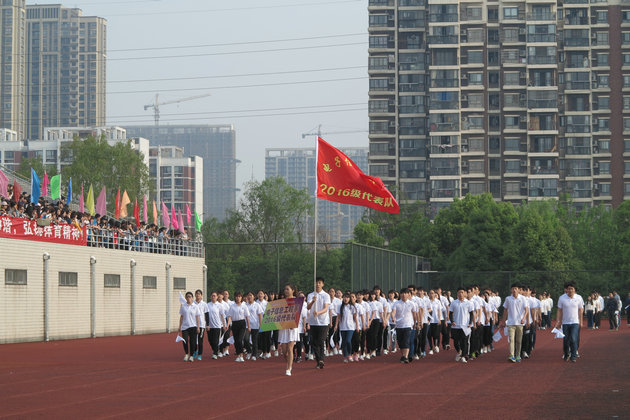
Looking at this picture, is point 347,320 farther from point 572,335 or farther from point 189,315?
point 572,335

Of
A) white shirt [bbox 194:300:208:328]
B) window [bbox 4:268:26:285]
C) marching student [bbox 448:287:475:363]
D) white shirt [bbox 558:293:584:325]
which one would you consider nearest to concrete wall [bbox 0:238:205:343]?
window [bbox 4:268:26:285]

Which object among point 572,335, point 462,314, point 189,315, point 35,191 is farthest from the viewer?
point 35,191

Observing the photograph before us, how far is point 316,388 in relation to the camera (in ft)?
54.4

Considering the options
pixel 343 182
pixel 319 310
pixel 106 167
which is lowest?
pixel 319 310

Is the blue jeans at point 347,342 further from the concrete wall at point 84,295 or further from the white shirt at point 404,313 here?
the concrete wall at point 84,295

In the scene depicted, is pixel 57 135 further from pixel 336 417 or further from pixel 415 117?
pixel 336 417

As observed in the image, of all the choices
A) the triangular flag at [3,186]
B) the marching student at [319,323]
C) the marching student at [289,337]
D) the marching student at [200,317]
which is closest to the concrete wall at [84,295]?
the triangular flag at [3,186]

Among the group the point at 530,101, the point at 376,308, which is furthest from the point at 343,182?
the point at 530,101

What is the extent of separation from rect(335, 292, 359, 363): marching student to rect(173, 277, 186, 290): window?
23401 millimetres

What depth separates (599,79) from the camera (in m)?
104

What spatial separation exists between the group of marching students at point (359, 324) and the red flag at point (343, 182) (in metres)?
2.24

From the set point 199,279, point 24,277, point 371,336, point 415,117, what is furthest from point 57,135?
point 371,336

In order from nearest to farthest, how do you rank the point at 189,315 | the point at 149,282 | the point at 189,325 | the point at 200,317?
the point at 189,315 < the point at 189,325 < the point at 200,317 < the point at 149,282

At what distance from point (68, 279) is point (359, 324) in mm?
16312
